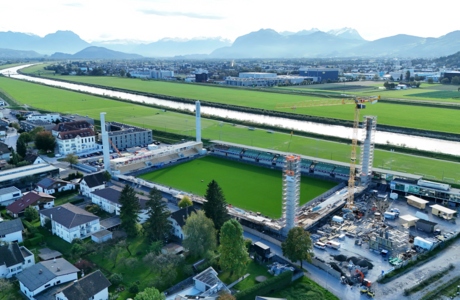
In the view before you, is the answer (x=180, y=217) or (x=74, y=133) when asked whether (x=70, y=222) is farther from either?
(x=74, y=133)

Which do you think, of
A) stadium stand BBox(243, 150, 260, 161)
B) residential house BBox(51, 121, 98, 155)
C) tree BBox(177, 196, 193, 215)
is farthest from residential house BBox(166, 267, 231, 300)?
residential house BBox(51, 121, 98, 155)

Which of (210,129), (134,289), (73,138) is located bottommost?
(134,289)

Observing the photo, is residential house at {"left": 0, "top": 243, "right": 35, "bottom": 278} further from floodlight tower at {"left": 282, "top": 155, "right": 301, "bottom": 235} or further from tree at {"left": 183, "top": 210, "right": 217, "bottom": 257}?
floodlight tower at {"left": 282, "top": 155, "right": 301, "bottom": 235}

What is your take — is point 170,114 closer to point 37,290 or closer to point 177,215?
point 177,215

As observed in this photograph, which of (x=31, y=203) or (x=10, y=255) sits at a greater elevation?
(x=31, y=203)

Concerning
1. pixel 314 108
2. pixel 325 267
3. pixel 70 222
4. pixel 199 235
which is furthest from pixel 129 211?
pixel 314 108

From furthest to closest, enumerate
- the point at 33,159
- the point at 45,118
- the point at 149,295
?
the point at 45,118 < the point at 33,159 < the point at 149,295
